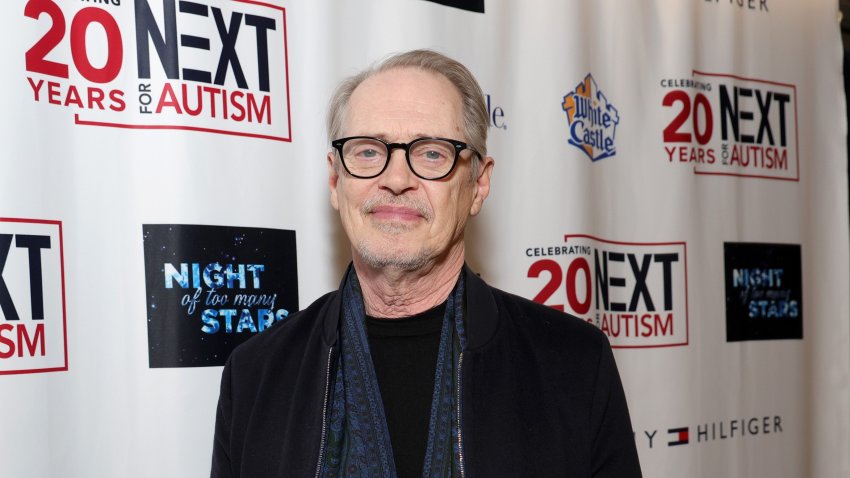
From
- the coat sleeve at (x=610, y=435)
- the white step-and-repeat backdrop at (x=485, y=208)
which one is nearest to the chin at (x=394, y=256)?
the coat sleeve at (x=610, y=435)

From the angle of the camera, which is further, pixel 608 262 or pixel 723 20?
pixel 723 20

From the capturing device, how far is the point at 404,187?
139cm

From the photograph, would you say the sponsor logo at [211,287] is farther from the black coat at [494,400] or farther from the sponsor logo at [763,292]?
the sponsor logo at [763,292]

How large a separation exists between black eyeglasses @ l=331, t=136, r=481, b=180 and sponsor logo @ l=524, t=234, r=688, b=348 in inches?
29.4

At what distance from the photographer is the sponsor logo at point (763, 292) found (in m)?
2.58

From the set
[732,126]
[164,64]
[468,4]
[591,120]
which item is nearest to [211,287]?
[164,64]

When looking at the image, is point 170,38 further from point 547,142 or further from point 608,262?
point 608,262

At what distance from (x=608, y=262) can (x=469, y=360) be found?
104 cm

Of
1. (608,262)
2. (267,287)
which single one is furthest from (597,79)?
(267,287)

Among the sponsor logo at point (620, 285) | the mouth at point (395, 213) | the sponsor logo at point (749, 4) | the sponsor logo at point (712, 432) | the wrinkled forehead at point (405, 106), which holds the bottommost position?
the sponsor logo at point (712, 432)

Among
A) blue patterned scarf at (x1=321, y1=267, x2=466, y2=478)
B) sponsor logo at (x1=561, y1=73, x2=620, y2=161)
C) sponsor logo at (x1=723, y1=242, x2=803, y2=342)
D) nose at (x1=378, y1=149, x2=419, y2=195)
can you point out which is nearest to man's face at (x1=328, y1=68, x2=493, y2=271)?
nose at (x1=378, y1=149, x2=419, y2=195)

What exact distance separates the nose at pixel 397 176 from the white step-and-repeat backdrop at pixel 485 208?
48cm

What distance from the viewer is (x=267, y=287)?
1791mm

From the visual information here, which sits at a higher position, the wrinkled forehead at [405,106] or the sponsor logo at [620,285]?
the wrinkled forehead at [405,106]
